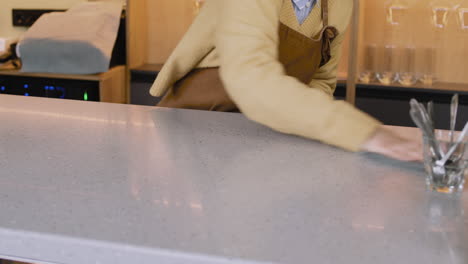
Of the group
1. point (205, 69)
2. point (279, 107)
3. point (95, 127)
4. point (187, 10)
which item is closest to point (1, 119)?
point (95, 127)

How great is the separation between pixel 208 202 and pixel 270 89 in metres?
0.35

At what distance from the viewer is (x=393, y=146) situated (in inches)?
39.3

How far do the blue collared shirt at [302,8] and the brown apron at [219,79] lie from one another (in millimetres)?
36

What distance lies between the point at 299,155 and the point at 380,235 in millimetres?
351

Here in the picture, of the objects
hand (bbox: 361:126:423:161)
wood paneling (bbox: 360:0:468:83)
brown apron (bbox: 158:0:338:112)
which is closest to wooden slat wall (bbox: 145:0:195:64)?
wood paneling (bbox: 360:0:468:83)

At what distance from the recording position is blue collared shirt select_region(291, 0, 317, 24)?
1.35m

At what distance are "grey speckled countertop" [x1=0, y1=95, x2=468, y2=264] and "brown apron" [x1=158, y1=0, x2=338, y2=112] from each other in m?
0.29

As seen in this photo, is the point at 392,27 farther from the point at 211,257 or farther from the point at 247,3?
the point at 211,257

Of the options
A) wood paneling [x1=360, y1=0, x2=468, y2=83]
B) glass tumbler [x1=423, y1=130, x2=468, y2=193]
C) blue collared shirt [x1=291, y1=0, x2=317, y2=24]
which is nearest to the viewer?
glass tumbler [x1=423, y1=130, x2=468, y2=193]

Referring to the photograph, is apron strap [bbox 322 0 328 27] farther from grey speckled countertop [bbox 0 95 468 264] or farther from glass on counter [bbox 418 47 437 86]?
glass on counter [bbox 418 47 437 86]

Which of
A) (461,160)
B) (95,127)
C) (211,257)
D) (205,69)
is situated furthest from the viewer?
(205,69)

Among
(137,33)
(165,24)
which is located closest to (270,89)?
(137,33)

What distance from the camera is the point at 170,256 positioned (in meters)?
0.64

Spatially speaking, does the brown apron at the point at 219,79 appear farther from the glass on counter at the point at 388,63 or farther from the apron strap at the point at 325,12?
the glass on counter at the point at 388,63
